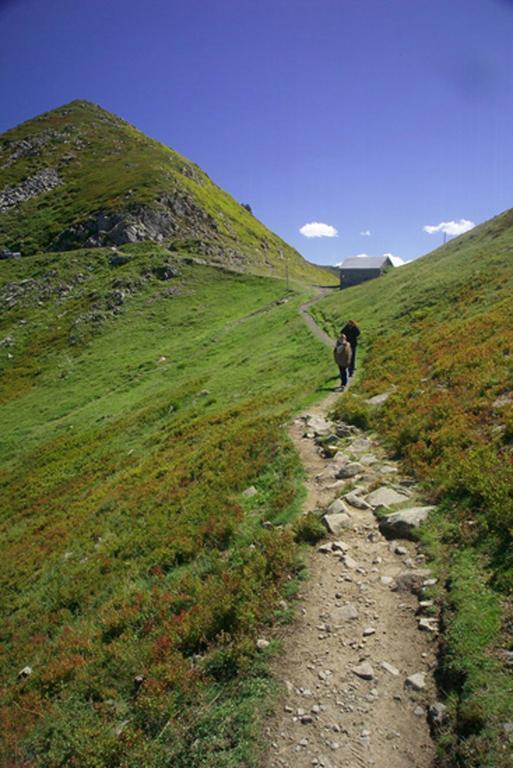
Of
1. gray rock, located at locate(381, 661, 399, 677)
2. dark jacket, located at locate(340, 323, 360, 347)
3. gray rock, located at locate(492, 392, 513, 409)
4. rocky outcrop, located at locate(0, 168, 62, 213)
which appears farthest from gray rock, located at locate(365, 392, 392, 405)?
rocky outcrop, located at locate(0, 168, 62, 213)

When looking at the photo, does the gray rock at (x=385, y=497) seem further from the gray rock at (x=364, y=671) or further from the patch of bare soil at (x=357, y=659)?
the gray rock at (x=364, y=671)

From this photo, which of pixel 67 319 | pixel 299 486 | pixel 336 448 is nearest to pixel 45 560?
pixel 299 486

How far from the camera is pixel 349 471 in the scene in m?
13.0

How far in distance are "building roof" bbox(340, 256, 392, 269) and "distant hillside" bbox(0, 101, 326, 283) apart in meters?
15.9

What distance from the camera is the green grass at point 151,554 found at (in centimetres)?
719

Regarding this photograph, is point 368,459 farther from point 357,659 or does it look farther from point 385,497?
point 357,659

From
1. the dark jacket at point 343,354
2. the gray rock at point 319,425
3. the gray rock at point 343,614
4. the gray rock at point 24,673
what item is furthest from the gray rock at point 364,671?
the dark jacket at point 343,354

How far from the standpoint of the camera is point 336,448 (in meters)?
15.0

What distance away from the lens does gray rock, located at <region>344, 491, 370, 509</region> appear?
36.5 ft

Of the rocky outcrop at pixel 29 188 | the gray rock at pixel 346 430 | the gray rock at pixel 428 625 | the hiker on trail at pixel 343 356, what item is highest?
the rocky outcrop at pixel 29 188

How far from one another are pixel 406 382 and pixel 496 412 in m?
6.15

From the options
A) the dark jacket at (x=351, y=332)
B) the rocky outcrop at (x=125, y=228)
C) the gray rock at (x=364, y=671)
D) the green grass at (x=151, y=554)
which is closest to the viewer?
the gray rock at (x=364, y=671)

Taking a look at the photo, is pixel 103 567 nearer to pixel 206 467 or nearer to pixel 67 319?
pixel 206 467

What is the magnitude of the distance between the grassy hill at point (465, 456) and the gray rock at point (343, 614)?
1.51 metres
